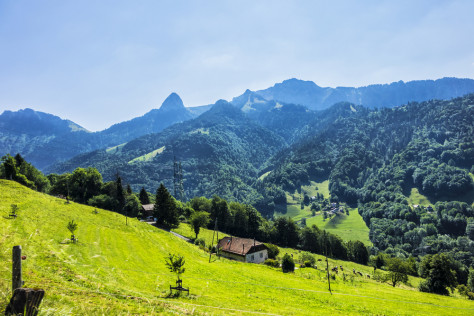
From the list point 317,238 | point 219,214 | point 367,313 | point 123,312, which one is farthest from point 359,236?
point 123,312

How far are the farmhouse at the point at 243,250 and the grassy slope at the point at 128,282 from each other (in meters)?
25.2

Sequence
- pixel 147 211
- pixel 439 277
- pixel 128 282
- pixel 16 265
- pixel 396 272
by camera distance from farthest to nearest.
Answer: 1. pixel 147 211
2. pixel 396 272
3. pixel 439 277
4. pixel 128 282
5. pixel 16 265

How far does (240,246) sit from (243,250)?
2.55 meters

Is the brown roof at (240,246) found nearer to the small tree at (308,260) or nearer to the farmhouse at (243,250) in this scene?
the farmhouse at (243,250)

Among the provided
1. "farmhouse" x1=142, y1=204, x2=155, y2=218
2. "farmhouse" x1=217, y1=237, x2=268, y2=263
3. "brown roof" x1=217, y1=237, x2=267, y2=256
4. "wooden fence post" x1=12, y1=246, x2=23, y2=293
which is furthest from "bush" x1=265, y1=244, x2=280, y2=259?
"wooden fence post" x1=12, y1=246, x2=23, y2=293

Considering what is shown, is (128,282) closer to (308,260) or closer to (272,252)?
(308,260)

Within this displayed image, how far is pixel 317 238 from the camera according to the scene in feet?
385

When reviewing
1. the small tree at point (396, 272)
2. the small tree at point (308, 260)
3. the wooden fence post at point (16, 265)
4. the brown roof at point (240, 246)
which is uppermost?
the wooden fence post at point (16, 265)

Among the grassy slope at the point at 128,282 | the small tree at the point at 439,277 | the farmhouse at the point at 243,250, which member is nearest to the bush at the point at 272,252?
the farmhouse at the point at 243,250

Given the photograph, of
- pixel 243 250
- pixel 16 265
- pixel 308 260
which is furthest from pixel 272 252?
pixel 16 265

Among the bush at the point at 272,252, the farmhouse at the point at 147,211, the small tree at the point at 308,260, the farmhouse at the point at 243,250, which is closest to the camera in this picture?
the farmhouse at the point at 243,250

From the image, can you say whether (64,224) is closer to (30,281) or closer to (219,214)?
(30,281)

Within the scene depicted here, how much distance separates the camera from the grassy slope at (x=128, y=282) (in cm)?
1698

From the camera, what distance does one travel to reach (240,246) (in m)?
77.8
